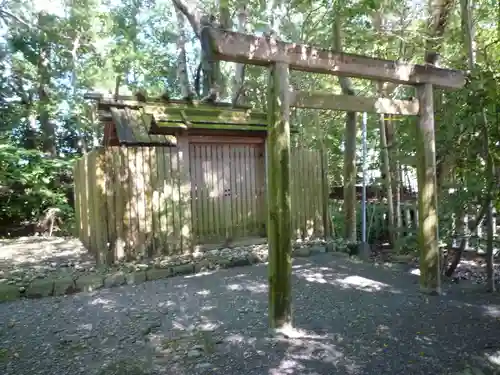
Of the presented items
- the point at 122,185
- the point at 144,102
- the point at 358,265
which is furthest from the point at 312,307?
the point at 144,102

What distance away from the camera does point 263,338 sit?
339 centimetres

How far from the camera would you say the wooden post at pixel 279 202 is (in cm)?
344

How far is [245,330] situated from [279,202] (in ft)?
4.18

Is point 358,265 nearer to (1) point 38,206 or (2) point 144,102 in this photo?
(2) point 144,102

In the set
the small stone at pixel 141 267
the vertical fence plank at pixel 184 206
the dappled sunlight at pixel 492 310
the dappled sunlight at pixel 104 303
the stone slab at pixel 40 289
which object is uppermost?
the vertical fence plank at pixel 184 206

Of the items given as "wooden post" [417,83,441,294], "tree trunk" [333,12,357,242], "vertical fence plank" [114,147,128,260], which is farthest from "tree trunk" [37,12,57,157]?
"wooden post" [417,83,441,294]

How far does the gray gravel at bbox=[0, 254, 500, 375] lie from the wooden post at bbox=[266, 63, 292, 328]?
0.34 m

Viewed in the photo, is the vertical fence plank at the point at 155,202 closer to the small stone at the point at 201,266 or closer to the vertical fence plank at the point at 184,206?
the vertical fence plank at the point at 184,206

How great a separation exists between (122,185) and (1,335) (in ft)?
9.30

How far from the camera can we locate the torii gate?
3.32 meters

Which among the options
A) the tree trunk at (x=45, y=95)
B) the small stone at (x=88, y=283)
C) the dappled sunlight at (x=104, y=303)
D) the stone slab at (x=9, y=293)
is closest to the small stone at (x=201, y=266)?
the small stone at (x=88, y=283)

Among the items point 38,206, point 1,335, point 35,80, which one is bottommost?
point 1,335

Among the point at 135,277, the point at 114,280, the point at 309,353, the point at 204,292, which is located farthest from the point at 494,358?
the point at 114,280

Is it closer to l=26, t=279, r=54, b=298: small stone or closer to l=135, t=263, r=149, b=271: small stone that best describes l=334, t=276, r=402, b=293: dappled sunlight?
l=135, t=263, r=149, b=271: small stone
